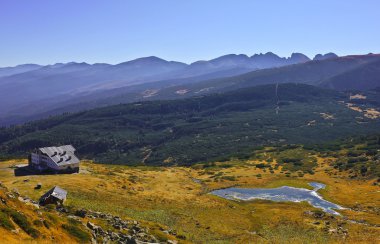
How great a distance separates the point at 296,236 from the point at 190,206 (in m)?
25.8

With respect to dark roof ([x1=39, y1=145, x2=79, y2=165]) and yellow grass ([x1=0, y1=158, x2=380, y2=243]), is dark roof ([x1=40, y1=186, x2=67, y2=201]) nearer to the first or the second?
yellow grass ([x1=0, y1=158, x2=380, y2=243])

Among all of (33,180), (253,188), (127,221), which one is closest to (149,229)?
(127,221)

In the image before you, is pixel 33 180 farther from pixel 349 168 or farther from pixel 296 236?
pixel 349 168

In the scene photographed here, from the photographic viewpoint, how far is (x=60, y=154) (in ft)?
369

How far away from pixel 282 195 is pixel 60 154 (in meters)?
65.2

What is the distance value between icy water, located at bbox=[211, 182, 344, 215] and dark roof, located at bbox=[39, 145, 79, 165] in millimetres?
43355

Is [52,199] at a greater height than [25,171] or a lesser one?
greater

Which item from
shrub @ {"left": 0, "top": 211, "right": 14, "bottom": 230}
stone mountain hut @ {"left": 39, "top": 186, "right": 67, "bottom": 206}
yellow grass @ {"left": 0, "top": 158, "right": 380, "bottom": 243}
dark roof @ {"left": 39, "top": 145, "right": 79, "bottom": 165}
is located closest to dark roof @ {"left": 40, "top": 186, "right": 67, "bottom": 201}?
stone mountain hut @ {"left": 39, "top": 186, "right": 67, "bottom": 206}

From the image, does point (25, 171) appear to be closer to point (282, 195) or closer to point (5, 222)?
point (282, 195)

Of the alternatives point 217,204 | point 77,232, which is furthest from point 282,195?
point 77,232

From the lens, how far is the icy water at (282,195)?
96.4m

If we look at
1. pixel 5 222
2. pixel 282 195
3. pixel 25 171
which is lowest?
pixel 282 195

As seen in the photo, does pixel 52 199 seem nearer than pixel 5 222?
No

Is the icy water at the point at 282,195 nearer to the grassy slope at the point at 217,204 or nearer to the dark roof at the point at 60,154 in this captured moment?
the grassy slope at the point at 217,204
